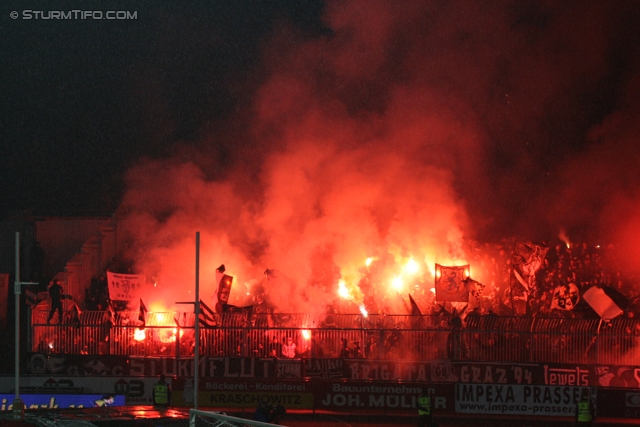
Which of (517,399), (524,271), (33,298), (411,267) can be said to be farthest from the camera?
(411,267)

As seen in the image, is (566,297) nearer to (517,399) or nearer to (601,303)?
(601,303)

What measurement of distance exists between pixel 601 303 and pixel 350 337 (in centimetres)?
634

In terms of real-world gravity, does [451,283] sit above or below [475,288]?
above

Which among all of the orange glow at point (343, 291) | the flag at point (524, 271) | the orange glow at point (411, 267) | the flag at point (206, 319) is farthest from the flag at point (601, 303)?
the flag at point (206, 319)

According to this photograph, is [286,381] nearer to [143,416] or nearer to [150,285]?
[150,285]

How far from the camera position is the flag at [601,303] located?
66.0 ft

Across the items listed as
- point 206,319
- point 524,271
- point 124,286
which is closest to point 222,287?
point 206,319

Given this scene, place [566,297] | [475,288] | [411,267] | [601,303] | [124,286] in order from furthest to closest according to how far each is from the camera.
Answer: [411,267] → [475,288] → [124,286] → [566,297] → [601,303]

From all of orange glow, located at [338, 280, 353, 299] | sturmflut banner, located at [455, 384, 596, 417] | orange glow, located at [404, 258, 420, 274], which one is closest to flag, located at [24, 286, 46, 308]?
orange glow, located at [338, 280, 353, 299]

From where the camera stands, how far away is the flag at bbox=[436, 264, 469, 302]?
78.6 feet

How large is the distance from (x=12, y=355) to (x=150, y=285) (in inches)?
187

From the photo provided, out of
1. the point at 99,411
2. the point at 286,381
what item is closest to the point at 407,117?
the point at 286,381

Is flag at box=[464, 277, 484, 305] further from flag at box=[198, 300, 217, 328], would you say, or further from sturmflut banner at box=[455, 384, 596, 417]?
flag at box=[198, 300, 217, 328]

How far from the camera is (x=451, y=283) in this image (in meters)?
24.2
